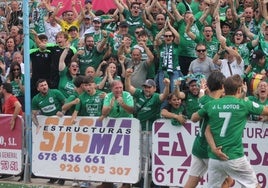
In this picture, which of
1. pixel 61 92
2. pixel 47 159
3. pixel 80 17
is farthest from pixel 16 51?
pixel 47 159

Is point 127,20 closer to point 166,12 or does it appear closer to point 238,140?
point 166,12

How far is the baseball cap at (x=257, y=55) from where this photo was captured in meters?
11.7

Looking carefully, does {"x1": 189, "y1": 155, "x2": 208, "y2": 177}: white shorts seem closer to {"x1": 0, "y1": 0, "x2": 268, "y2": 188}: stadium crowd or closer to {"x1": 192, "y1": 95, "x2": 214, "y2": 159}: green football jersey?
{"x1": 192, "y1": 95, "x2": 214, "y2": 159}: green football jersey

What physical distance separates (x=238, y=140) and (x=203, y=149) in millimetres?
692

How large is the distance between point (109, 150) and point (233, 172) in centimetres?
323

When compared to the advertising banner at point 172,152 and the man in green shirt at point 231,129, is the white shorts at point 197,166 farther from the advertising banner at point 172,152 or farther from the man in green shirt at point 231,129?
the advertising banner at point 172,152

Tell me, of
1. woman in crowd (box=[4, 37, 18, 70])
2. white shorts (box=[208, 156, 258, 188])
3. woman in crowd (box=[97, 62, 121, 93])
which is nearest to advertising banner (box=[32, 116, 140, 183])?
woman in crowd (box=[97, 62, 121, 93])

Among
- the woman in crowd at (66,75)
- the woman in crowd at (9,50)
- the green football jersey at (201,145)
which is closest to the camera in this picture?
the green football jersey at (201,145)

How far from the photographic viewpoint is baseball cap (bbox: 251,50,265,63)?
11.7 meters

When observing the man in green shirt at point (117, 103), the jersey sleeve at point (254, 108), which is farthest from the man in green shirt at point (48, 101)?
the jersey sleeve at point (254, 108)

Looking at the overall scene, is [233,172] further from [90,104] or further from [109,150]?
[90,104]

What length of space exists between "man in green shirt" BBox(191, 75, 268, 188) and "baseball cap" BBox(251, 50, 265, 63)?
12.1ft

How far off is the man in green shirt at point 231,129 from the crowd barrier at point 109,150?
1.69 m

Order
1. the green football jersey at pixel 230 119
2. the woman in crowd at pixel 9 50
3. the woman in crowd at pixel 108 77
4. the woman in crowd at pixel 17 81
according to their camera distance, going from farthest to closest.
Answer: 1. the woman in crowd at pixel 9 50
2. the woman in crowd at pixel 17 81
3. the woman in crowd at pixel 108 77
4. the green football jersey at pixel 230 119
